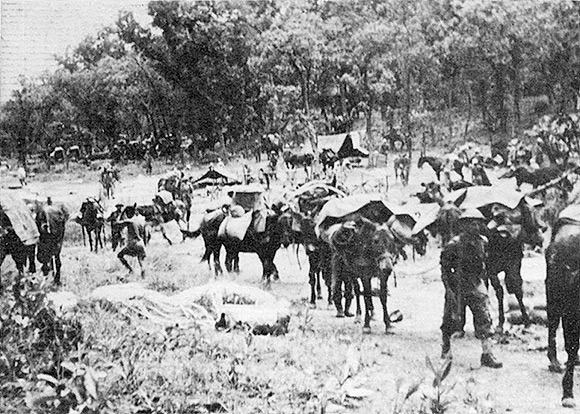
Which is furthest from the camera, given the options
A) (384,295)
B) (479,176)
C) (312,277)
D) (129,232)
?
(129,232)

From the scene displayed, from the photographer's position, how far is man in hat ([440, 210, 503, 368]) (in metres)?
3.73

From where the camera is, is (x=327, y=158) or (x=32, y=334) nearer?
(x=32, y=334)

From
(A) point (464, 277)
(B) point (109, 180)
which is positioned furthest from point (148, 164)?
(A) point (464, 277)

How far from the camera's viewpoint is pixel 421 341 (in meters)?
3.92

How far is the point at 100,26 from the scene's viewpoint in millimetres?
4629

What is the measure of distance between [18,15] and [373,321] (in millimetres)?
3187

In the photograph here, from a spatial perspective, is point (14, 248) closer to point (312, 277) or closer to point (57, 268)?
point (57, 268)

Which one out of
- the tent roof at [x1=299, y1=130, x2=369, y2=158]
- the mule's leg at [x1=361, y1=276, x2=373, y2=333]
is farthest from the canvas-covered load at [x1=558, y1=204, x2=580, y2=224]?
the tent roof at [x1=299, y1=130, x2=369, y2=158]

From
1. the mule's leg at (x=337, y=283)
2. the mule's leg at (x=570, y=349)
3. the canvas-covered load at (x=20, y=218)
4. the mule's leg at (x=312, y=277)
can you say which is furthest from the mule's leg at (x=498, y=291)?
the canvas-covered load at (x=20, y=218)

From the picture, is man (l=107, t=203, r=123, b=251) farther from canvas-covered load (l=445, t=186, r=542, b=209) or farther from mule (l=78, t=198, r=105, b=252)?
canvas-covered load (l=445, t=186, r=542, b=209)

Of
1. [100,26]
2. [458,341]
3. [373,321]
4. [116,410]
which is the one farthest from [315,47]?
[116,410]

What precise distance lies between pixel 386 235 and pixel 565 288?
4.01 ft

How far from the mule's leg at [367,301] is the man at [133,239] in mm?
Result: 1601

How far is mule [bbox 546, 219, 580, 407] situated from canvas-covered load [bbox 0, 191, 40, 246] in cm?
344
